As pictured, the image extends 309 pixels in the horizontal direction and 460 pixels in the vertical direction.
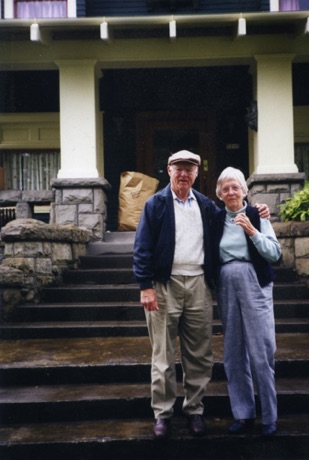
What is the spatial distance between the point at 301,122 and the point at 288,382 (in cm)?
617

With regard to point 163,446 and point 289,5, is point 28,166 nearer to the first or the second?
point 289,5

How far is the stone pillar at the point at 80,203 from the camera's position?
24.0 feet

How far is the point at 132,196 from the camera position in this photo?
7730 mm

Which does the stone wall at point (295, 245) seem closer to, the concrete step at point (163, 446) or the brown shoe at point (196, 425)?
the concrete step at point (163, 446)

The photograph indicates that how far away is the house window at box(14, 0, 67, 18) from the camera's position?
8.40m

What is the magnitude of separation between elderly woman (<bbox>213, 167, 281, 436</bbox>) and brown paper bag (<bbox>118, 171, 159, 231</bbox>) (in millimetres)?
4678

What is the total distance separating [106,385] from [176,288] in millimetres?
1256

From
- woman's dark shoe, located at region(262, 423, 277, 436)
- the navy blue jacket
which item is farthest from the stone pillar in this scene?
woman's dark shoe, located at region(262, 423, 277, 436)

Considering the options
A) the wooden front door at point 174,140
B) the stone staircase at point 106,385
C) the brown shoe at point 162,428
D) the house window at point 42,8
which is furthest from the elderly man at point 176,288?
the house window at point 42,8

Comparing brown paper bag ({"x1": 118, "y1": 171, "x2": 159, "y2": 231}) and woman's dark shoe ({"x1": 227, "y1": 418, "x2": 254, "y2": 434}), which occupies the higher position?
brown paper bag ({"x1": 118, "y1": 171, "x2": 159, "y2": 231})

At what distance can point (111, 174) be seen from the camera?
9211mm

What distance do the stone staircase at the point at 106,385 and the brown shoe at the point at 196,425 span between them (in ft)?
0.17

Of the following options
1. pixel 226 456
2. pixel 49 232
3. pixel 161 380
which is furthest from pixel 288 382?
pixel 49 232

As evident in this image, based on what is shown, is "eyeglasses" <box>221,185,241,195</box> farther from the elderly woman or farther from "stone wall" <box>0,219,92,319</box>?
"stone wall" <box>0,219,92,319</box>
